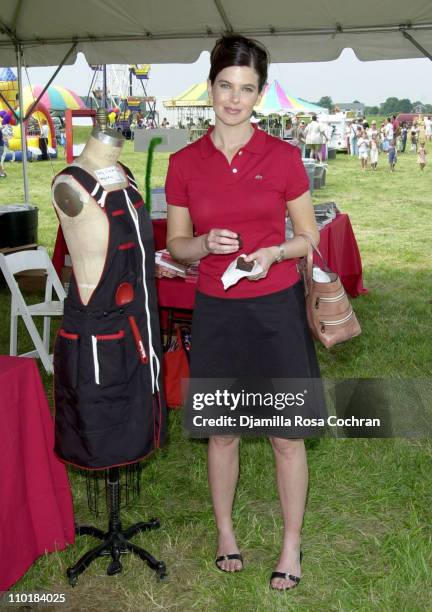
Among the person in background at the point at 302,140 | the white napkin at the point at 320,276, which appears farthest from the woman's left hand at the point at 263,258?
the person in background at the point at 302,140

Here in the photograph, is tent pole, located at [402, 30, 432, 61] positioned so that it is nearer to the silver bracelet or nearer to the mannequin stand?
the silver bracelet

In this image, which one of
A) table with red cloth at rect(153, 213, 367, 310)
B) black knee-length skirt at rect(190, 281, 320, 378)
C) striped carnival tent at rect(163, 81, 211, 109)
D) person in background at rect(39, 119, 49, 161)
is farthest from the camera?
striped carnival tent at rect(163, 81, 211, 109)

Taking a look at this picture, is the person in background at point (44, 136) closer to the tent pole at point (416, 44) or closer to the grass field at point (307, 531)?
the tent pole at point (416, 44)

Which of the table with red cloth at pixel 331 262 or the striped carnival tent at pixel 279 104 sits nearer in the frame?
the table with red cloth at pixel 331 262

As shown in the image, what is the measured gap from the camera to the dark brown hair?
1.95m

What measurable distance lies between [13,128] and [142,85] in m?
23.1

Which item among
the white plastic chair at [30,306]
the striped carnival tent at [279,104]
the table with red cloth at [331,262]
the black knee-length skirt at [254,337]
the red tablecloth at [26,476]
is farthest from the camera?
the striped carnival tent at [279,104]

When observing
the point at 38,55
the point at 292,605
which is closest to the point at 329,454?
the point at 292,605

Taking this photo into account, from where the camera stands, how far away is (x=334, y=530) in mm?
2789

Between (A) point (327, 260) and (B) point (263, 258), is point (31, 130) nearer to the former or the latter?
(A) point (327, 260)

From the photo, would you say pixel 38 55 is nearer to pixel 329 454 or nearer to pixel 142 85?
pixel 329 454

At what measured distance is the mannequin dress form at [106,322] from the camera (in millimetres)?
1906

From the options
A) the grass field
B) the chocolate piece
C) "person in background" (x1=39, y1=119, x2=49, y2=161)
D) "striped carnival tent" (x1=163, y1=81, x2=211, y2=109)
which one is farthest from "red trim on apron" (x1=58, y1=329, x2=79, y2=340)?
"striped carnival tent" (x1=163, y1=81, x2=211, y2=109)

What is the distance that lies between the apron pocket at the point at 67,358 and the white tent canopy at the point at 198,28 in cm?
468
